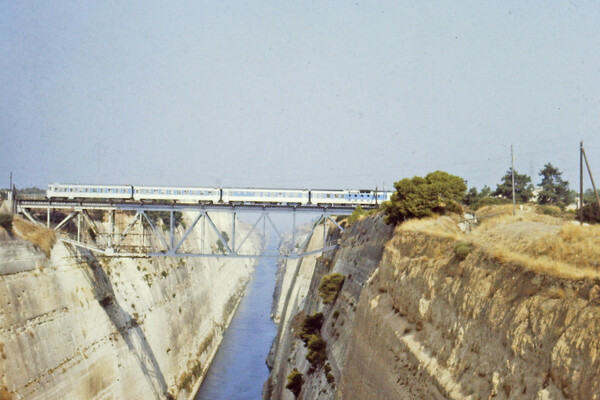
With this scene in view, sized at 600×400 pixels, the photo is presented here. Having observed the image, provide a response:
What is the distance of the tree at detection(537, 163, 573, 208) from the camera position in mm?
48094

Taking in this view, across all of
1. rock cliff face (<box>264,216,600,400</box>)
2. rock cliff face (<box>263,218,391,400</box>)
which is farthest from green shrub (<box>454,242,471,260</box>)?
rock cliff face (<box>263,218,391,400</box>)

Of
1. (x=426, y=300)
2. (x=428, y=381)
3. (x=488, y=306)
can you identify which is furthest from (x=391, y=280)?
(x=488, y=306)

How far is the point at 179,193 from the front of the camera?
3728 cm

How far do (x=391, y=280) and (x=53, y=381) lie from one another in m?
16.9

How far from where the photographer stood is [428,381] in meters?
14.3

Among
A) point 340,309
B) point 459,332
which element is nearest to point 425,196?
point 340,309

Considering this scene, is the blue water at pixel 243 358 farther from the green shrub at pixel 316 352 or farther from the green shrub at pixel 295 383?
the green shrub at pixel 316 352

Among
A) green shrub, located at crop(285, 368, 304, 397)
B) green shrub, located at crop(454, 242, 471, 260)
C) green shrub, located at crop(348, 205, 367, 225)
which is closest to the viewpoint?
green shrub, located at crop(454, 242, 471, 260)

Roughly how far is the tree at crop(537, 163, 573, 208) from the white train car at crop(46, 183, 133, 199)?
3427 centimetres

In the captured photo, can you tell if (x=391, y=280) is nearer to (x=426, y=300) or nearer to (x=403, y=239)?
(x=403, y=239)

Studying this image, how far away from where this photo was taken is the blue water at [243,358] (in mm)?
45656

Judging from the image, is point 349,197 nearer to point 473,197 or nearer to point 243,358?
point 473,197

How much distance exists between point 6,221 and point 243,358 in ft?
109

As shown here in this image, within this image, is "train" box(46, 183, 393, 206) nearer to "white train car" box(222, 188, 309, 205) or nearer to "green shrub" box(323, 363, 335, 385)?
"white train car" box(222, 188, 309, 205)
